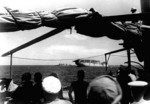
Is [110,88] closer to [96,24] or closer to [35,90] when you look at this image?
[96,24]

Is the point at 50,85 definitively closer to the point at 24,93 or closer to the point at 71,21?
the point at 71,21

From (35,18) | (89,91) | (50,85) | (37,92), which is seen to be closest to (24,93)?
(37,92)

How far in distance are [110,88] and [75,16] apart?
2.34 m

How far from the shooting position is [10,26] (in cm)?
333

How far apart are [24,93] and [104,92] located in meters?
4.00

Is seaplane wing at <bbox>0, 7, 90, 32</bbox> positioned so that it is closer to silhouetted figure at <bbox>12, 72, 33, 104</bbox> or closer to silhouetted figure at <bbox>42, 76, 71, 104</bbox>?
silhouetted figure at <bbox>42, 76, 71, 104</bbox>

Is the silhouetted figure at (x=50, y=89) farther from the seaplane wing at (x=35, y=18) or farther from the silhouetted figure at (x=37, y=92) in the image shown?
the silhouetted figure at (x=37, y=92)

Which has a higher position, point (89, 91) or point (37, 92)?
point (89, 91)

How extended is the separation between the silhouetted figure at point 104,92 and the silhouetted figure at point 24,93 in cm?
386

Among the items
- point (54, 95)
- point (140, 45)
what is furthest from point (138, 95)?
point (140, 45)

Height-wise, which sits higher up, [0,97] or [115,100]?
[115,100]

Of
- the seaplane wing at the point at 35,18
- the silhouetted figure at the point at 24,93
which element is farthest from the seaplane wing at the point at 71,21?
the silhouetted figure at the point at 24,93

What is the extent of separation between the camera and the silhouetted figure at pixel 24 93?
5293mm

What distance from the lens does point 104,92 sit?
1.68 metres
